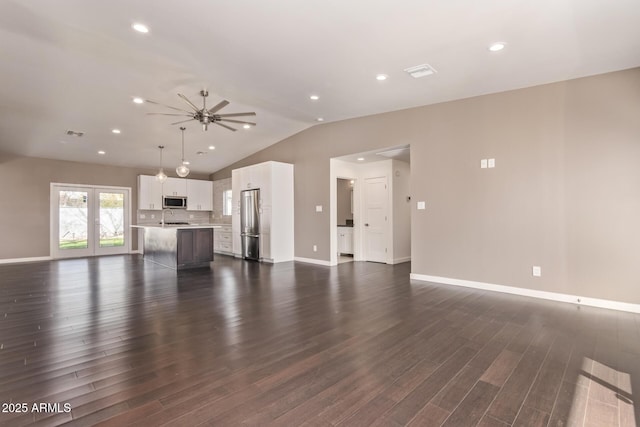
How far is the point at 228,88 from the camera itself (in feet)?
15.8

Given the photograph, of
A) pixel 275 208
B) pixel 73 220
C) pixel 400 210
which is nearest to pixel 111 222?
pixel 73 220

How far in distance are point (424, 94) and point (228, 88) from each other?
9.78 ft

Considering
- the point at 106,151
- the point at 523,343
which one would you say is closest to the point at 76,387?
the point at 523,343

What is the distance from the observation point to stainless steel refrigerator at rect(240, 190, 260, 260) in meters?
7.55

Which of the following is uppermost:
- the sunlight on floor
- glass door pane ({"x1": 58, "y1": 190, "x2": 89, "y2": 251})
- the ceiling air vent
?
the ceiling air vent

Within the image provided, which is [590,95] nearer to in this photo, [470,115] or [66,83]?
[470,115]

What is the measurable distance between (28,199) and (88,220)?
4.39 ft

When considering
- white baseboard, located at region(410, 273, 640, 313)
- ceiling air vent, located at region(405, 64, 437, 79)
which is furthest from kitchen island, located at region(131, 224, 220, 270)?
ceiling air vent, located at region(405, 64, 437, 79)

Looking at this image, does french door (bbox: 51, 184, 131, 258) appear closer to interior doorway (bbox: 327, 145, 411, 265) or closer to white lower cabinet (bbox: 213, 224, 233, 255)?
white lower cabinet (bbox: 213, 224, 233, 255)

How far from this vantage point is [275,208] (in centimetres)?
726

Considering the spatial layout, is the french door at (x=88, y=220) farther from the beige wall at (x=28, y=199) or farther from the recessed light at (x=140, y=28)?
the recessed light at (x=140, y=28)

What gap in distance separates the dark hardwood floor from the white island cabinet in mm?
2805

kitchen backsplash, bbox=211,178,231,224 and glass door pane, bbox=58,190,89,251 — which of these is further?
kitchen backsplash, bbox=211,178,231,224

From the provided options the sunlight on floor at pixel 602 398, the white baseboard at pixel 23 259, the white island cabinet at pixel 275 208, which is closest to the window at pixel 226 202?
the white island cabinet at pixel 275 208
